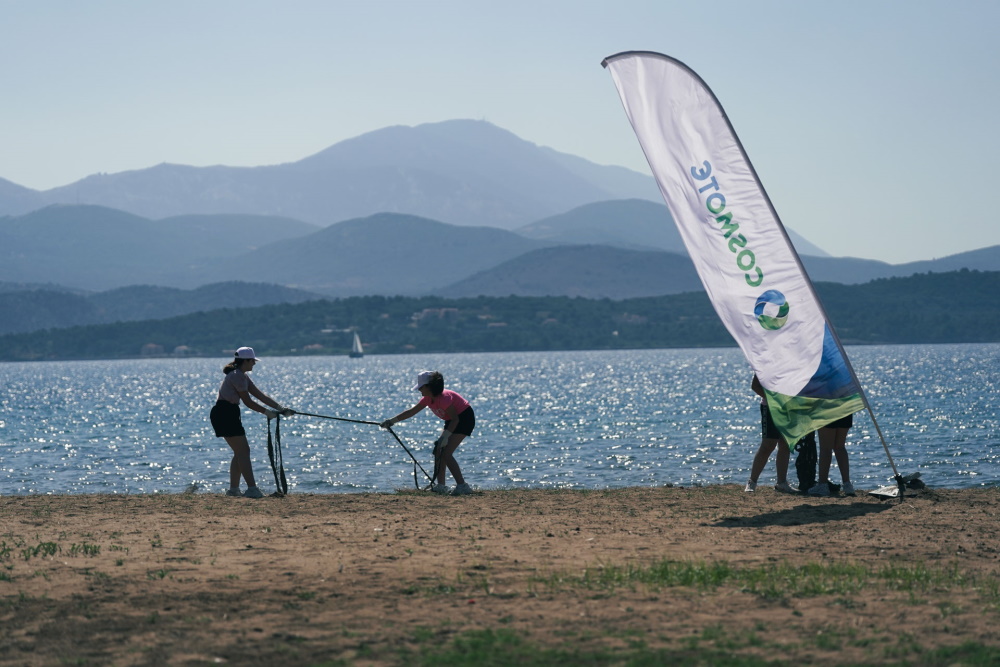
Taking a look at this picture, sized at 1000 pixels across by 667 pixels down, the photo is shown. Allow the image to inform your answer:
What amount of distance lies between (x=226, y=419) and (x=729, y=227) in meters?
6.86

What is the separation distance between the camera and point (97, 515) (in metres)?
13.9

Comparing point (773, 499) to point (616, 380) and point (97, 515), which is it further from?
point (616, 380)

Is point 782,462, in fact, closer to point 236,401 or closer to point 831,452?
point 831,452

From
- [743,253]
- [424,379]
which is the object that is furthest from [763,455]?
[424,379]

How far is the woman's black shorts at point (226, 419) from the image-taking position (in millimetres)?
14945

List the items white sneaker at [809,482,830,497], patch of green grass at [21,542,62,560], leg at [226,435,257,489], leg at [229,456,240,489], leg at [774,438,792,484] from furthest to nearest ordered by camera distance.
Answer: leg at [229,456,240,489], leg at [226,435,257,489], leg at [774,438,792,484], white sneaker at [809,482,830,497], patch of green grass at [21,542,62,560]

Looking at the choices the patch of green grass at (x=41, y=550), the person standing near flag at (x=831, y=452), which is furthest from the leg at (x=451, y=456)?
the patch of green grass at (x=41, y=550)

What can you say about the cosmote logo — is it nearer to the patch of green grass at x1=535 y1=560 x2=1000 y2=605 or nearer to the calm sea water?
the patch of green grass at x1=535 y1=560 x2=1000 y2=605

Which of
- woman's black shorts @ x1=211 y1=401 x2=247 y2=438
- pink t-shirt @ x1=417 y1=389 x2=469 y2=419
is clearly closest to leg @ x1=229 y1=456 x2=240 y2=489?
woman's black shorts @ x1=211 y1=401 x2=247 y2=438

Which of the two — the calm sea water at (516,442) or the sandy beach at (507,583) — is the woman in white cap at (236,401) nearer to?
the sandy beach at (507,583)

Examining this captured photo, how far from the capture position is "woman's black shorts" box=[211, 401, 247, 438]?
49.0ft

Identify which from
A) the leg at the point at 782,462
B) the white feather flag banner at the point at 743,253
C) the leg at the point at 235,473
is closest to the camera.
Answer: the white feather flag banner at the point at 743,253

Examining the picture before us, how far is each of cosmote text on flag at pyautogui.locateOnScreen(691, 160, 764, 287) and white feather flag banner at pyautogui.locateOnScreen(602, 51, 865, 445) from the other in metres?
0.01

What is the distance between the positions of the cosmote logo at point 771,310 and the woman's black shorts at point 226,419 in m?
6.72
